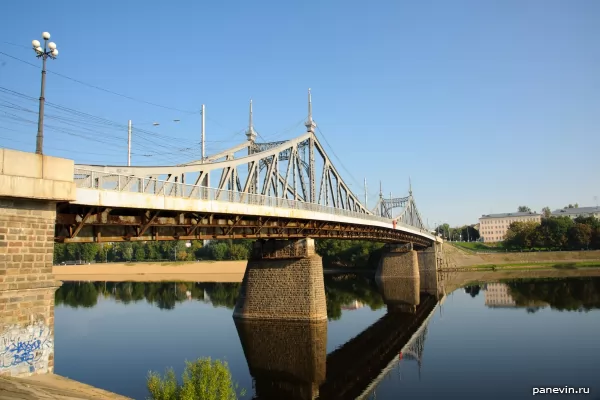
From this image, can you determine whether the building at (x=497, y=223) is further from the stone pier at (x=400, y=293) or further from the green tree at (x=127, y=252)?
the green tree at (x=127, y=252)

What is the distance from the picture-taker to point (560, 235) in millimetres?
97062

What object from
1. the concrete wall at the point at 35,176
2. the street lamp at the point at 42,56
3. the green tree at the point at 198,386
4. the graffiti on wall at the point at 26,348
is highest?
the street lamp at the point at 42,56

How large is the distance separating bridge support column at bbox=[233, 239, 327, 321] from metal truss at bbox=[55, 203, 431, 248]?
Answer: 152 cm

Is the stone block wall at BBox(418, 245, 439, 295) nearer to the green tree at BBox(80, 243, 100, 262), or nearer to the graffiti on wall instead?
the graffiti on wall

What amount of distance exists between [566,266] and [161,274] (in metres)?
74.4

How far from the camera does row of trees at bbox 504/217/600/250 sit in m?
93.9

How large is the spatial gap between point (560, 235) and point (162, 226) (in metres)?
99.3

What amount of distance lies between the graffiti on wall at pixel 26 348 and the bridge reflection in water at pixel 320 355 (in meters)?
8.04

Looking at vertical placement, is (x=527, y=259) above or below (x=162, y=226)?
below

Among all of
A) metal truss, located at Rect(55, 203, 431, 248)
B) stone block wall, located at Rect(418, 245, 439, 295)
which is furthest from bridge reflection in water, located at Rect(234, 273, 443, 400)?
stone block wall, located at Rect(418, 245, 439, 295)

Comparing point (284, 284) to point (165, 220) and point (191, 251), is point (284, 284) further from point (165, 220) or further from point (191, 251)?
point (191, 251)

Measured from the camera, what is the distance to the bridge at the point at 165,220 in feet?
34.8

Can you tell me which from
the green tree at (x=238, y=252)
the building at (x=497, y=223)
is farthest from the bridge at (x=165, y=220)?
the building at (x=497, y=223)

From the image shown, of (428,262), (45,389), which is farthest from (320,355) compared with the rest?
(428,262)
